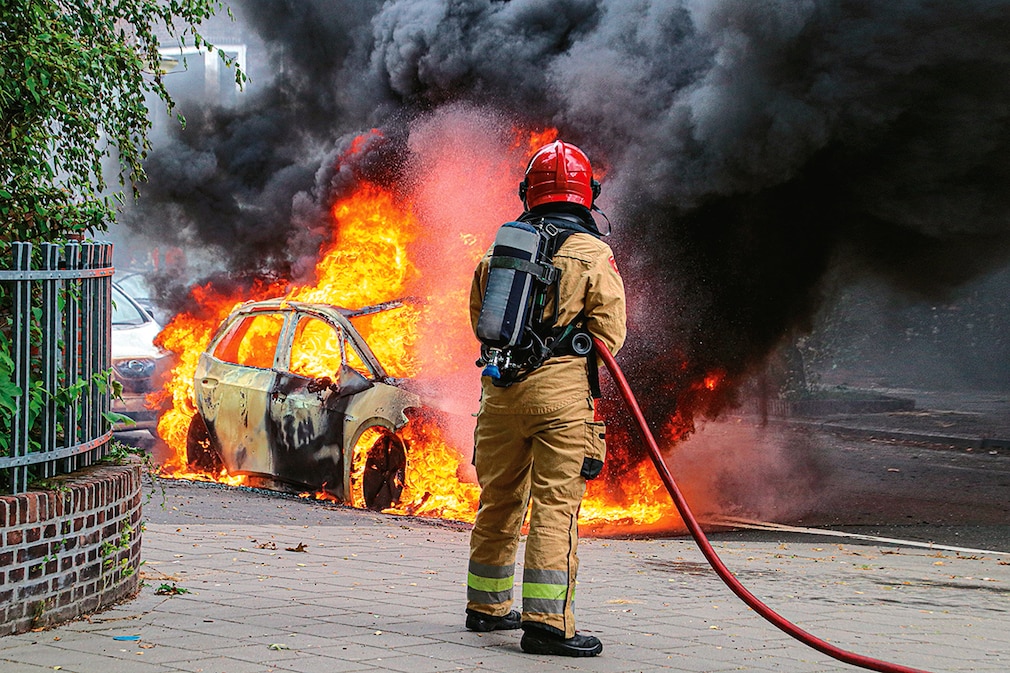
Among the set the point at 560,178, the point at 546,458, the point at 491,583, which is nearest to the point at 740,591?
the point at 546,458

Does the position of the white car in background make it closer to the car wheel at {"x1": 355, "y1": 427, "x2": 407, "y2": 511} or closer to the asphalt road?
the asphalt road

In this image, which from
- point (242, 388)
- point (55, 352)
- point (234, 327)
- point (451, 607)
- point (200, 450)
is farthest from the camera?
point (200, 450)

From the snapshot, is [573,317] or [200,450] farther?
[200,450]

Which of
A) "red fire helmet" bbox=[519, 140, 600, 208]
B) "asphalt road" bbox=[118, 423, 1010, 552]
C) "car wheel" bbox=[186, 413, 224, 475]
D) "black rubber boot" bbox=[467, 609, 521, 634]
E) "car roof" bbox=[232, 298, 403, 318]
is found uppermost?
"red fire helmet" bbox=[519, 140, 600, 208]

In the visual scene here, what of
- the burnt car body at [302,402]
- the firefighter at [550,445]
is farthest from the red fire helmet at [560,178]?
the burnt car body at [302,402]

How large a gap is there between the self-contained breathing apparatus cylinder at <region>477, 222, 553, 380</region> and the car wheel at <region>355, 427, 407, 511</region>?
4.70m

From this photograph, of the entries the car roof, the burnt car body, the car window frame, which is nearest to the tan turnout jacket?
the burnt car body

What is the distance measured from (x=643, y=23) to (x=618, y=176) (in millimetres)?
1347

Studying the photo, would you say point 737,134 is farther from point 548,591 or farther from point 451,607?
point 548,591

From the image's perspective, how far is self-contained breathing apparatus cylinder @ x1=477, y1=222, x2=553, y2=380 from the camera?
190 inches

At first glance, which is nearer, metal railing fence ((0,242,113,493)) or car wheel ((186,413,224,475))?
metal railing fence ((0,242,113,493))

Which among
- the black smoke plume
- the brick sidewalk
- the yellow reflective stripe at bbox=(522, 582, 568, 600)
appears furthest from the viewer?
the black smoke plume

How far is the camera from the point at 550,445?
15.8 ft

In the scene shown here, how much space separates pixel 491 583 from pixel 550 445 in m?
0.65
